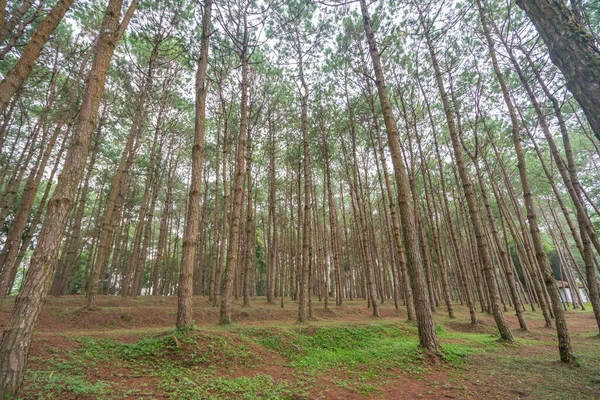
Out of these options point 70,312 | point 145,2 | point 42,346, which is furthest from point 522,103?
point 70,312

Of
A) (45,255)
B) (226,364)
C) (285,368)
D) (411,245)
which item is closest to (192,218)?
(45,255)

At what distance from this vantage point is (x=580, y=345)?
808 cm

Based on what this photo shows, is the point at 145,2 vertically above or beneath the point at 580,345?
above

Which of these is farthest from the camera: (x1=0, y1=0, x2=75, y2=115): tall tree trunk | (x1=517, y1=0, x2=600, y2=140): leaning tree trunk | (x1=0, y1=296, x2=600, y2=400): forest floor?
(x1=0, y1=296, x2=600, y2=400): forest floor

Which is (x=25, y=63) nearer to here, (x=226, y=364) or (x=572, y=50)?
(x=226, y=364)

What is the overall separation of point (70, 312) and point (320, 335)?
8989mm

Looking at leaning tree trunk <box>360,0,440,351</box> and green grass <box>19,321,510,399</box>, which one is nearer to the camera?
green grass <box>19,321,510,399</box>

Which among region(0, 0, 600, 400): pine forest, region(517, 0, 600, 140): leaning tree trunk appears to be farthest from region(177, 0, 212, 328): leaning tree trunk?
region(517, 0, 600, 140): leaning tree trunk

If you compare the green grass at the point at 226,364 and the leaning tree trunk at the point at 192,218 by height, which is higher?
the leaning tree trunk at the point at 192,218

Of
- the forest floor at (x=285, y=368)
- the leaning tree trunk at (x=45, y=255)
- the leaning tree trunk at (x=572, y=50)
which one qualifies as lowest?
the forest floor at (x=285, y=368)

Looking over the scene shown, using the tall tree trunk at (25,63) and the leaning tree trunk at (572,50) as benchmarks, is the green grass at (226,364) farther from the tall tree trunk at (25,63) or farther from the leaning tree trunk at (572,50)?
the leaning tree trunk at (572,50)

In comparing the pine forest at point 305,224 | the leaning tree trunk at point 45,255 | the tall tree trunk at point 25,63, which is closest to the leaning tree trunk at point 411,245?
the pine forest at point 305,224

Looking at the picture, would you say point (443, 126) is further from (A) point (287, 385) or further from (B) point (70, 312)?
(B) point (70, 312)

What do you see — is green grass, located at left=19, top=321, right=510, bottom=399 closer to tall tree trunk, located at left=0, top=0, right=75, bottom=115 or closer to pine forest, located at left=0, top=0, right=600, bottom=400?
pine forest, located at left=0, top=0, right=600, bottom=400
